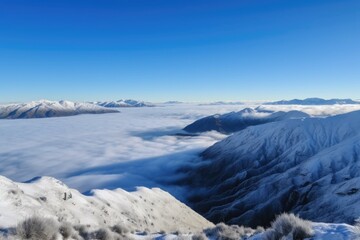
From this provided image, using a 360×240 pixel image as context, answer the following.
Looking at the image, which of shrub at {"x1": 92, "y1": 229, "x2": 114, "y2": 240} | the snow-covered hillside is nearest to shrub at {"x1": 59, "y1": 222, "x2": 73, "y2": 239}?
the snow-covered hillside

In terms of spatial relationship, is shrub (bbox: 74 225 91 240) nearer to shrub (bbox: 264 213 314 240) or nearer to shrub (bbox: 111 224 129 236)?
shrub (bbox: 111 224 129 236)

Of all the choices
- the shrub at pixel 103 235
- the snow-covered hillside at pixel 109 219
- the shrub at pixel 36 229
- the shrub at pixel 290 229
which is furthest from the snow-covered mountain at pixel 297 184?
the shrub at pixel 36 229

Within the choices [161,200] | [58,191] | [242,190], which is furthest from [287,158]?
[58,191]

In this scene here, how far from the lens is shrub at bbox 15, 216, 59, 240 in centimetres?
1377

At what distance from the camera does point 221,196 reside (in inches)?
6609

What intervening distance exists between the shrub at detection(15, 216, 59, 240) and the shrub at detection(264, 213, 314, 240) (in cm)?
876

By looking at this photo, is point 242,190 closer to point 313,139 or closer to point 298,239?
point 313,139

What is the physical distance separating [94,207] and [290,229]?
30.6 metres

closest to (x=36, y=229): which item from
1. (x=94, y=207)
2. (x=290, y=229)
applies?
(x=290, y=229)

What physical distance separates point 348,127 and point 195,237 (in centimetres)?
18718

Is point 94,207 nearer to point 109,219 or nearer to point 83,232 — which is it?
point 109,219

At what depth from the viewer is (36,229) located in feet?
46.2

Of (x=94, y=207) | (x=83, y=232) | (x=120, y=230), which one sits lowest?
(x=94, y=207)

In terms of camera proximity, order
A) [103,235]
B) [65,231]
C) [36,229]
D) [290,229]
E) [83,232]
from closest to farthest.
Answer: [290,229] → [36,229] → [65,231] → [103,235] → [83,232]
